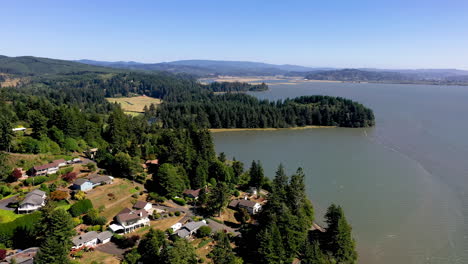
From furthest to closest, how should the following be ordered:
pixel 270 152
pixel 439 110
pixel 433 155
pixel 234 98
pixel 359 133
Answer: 1. pixel 234 98
2. pixel 439 110
3. pixel 359 133
4. pixel 270 152
5. pixel 433 155

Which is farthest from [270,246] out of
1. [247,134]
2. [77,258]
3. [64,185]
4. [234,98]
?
[234,98]

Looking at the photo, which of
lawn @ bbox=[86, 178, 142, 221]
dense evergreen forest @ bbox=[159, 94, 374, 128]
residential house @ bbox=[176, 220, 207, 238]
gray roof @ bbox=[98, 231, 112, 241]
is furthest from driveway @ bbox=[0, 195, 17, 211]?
dense evergreen forest @ bbox=[159, 94, 374, 128]

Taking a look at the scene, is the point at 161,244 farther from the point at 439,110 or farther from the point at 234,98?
the point at 439,110

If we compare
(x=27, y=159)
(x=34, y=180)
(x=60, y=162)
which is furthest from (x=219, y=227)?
(x=27, y=159)

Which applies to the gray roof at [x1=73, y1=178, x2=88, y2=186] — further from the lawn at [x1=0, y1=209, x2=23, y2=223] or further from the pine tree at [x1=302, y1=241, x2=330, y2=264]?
the pine tree at [x1=302, y1=241, x2=330, y2=264]

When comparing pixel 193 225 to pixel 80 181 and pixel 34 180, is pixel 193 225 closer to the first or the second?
pixel 80 181

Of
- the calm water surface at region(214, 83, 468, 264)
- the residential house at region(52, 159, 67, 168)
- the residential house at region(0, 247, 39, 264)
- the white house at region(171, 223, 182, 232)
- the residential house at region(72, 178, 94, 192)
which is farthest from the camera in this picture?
the residential house at region(52, 159, 67, 168)

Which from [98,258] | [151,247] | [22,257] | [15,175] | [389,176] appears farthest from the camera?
[389,176]
